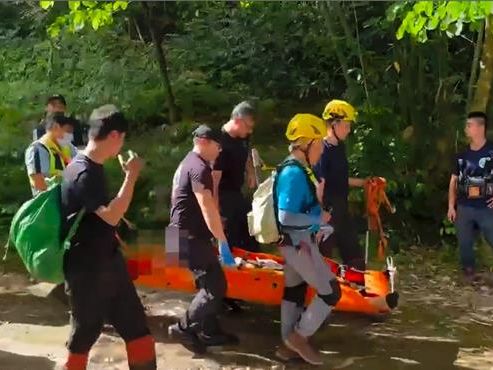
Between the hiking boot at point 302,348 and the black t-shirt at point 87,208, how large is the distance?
5.33 ft

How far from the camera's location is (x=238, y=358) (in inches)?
223

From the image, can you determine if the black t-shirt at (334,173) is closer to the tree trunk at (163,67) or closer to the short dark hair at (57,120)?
the short dark hair at (57,120)

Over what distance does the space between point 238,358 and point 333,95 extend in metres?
8.32

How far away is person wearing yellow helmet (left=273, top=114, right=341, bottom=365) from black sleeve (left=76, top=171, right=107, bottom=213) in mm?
1342

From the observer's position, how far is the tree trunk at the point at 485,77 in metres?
8.74

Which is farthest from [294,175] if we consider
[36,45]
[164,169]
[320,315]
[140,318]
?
[36,45]

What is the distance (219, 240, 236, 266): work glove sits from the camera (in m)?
5.79

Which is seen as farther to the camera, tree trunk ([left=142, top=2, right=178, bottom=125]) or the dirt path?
tree trunk ([left=142, top=2, right=178, bottom=125])

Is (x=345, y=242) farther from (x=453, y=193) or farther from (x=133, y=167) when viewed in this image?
(x=133, y=167)

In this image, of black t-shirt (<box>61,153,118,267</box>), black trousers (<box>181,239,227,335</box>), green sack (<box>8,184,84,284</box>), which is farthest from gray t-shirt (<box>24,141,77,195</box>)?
black t-shirt (<box>61,153,118,267</box>)

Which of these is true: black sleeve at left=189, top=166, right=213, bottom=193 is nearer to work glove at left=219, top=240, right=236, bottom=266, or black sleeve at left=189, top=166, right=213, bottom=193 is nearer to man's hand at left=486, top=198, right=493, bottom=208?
work glove at left=219, top=240, right=236, bottom=266

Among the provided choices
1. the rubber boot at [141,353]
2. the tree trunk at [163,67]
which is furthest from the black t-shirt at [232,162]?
the tree trunk at [163,67]

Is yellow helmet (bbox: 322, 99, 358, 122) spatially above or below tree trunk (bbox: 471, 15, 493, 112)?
below

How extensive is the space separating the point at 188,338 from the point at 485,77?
4939 mm
